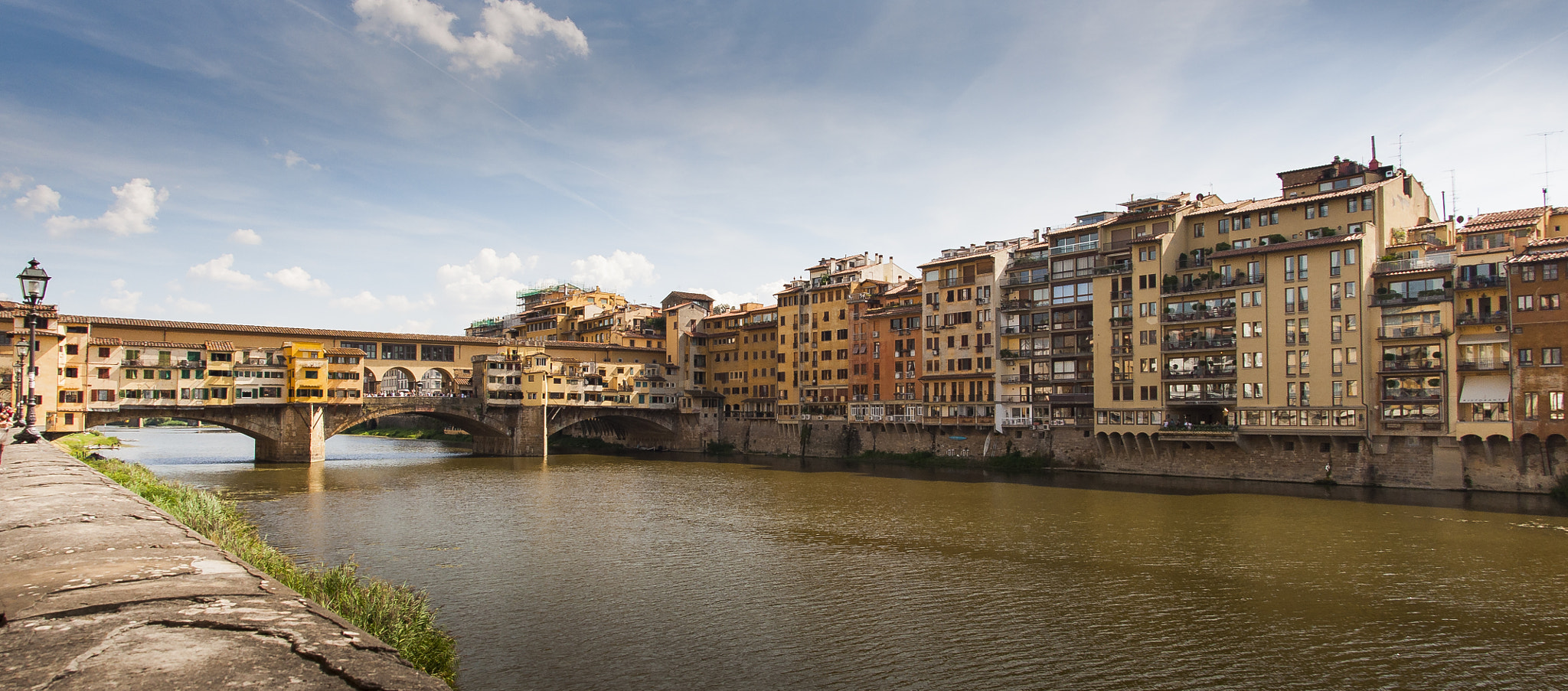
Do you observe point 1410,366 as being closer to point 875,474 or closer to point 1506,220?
point 1506,220

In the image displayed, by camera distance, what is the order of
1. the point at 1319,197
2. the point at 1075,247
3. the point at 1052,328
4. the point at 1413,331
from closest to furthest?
the point at 1413,331 → the point at 1319,197 → the point at 1075,247 → the point at 1052,328

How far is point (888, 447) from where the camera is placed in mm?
77812

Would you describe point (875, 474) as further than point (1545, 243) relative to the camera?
Yes

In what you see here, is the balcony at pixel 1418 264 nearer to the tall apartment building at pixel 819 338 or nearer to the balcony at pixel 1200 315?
the balcony at pixel 1200 315

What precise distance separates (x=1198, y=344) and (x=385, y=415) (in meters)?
Answer: 66.7

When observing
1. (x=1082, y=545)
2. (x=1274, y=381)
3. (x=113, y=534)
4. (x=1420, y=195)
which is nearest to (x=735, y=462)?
(x=1274, y=381)

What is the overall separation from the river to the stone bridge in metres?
21.9

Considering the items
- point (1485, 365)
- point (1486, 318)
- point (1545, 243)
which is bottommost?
point (1485, 365)

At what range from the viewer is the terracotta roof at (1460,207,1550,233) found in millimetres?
52125

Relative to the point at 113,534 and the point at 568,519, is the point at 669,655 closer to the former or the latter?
the point at 113,534

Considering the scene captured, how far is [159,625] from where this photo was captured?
323 inches

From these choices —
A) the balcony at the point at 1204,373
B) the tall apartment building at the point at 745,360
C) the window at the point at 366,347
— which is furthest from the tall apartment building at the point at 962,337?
the window at the point at 366,347

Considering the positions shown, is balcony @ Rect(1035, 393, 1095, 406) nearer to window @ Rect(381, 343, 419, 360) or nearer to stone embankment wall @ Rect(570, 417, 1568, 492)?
stone embankment wall @ Rect(570, 417, 1568, 492)

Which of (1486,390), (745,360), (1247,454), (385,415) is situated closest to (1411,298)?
(1486,390)
